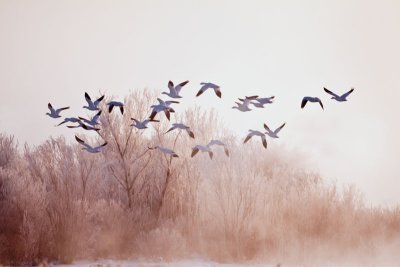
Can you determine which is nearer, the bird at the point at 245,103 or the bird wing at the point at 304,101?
the bird wing at the point at 304,101

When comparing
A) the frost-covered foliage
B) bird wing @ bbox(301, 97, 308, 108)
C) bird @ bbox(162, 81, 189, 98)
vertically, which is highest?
bird @ bbox(162, 81, 189, 98)

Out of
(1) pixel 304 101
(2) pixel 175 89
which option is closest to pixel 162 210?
(2) pixel 175 89

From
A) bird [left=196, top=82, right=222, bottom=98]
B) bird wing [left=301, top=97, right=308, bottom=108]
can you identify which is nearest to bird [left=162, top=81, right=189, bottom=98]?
bird [left=196, top=82, right=222, bottom=98]

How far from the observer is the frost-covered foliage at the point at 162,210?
9.02 meters

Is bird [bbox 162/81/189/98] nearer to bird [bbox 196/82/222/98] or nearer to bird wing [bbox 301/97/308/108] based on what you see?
bird [bbox 196/82/222/98]

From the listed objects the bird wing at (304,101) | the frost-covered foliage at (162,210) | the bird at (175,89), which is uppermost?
the bird at (175,89)

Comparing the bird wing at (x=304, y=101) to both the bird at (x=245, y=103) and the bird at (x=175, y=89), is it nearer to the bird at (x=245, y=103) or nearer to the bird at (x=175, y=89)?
the bird at (x=245, y=103)

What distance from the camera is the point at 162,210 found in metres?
10.6

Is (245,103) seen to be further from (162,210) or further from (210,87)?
(162,210)

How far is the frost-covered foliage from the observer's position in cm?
902

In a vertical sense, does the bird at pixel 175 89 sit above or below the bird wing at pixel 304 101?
above

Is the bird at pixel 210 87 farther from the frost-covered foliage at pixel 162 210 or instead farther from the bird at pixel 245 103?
the frost-covered foliage at pixel 162 210

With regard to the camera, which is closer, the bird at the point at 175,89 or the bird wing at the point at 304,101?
the bird wing at the point at 304,101

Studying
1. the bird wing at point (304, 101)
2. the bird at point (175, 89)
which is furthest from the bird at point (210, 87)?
the bird wing at point (304, 101)
